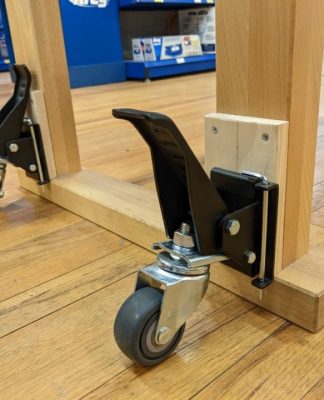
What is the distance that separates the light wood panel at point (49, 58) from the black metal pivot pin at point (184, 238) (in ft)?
1.75

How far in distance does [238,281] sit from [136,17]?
3.60 m

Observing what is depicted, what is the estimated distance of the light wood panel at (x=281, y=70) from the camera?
46 cm

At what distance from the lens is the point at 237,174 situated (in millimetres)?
529

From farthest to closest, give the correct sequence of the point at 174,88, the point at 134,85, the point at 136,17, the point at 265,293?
the point at 136,17
the point at 134,85
the point at 174,88
the point at 265,293

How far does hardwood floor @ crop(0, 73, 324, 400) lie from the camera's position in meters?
0.45

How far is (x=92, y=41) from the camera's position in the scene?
322 centimetres

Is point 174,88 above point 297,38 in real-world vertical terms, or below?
below

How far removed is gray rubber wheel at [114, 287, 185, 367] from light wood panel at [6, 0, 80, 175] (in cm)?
59

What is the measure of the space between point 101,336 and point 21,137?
1.78 feet

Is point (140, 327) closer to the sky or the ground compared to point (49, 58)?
closer to the ground

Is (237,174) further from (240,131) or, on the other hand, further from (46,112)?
(46,112)

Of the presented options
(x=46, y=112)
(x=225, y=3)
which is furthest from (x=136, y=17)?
(x=225, y=3)

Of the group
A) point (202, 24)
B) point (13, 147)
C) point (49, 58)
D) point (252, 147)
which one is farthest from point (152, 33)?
point (252, 147)

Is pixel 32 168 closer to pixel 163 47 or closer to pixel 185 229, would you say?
pixel 185 229
